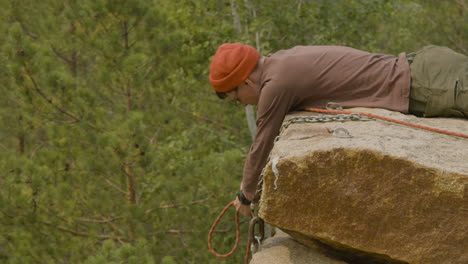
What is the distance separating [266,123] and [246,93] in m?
0.24

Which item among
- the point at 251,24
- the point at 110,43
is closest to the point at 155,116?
the point at 110,43

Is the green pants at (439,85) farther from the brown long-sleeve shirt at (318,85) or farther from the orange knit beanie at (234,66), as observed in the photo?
the orange knit beanie at (234,66)

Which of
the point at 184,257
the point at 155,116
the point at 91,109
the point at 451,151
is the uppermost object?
the point at 451,151

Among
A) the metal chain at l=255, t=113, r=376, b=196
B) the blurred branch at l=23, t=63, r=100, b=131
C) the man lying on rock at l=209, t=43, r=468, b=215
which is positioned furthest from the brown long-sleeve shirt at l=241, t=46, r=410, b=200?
the blurred branch at l=23, t=63, r=100, b=131

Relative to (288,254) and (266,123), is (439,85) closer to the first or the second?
(266,123)

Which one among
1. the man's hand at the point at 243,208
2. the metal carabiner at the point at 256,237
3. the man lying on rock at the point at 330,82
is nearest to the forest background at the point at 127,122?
the man's hand at the point at 243,208

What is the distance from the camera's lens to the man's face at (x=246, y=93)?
9.55 ft

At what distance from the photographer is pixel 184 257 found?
6.97 metres

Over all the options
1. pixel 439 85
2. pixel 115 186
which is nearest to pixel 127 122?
pixel 115 186

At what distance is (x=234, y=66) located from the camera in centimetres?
287

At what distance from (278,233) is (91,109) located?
351 centimetres

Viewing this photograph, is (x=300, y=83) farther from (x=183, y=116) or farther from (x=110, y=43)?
(x=183, y=116)

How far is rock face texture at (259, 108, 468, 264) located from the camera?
216cm

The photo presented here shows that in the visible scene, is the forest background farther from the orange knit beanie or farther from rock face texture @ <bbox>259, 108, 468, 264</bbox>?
rock face texture @ <bbox>259, 108, 468, 264</bbox>
